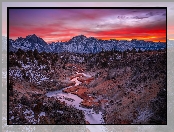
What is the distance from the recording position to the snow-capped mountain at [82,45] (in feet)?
16.7

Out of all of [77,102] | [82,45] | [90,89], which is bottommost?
[77,102]

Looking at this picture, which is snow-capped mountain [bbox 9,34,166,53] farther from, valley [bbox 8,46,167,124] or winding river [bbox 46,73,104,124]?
winding river [bbox 46,73,104,124]

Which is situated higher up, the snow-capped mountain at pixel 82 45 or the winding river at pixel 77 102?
the snow-capped mountain at pixel 82 45

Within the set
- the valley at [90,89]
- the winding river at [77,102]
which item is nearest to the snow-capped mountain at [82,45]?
the valley at [90,89]

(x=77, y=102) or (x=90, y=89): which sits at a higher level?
(x=90, y=89)

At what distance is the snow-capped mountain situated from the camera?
5078mm

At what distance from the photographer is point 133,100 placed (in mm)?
5129

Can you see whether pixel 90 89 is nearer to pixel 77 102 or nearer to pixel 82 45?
pixel 77 102

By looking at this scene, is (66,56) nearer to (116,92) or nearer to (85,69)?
(85,69)

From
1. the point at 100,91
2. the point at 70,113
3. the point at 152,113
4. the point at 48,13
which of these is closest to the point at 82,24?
the point at 48,13

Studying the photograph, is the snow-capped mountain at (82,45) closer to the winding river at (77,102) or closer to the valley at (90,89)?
the valley at (90,89)

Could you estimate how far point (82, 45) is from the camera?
5.13 metres

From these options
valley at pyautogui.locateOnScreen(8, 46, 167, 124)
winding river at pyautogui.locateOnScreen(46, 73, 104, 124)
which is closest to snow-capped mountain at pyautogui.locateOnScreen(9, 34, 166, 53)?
valley at pyautogui.locateOnScreen(8, 46, 167, 124)

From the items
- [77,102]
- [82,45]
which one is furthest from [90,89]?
[82,45]
